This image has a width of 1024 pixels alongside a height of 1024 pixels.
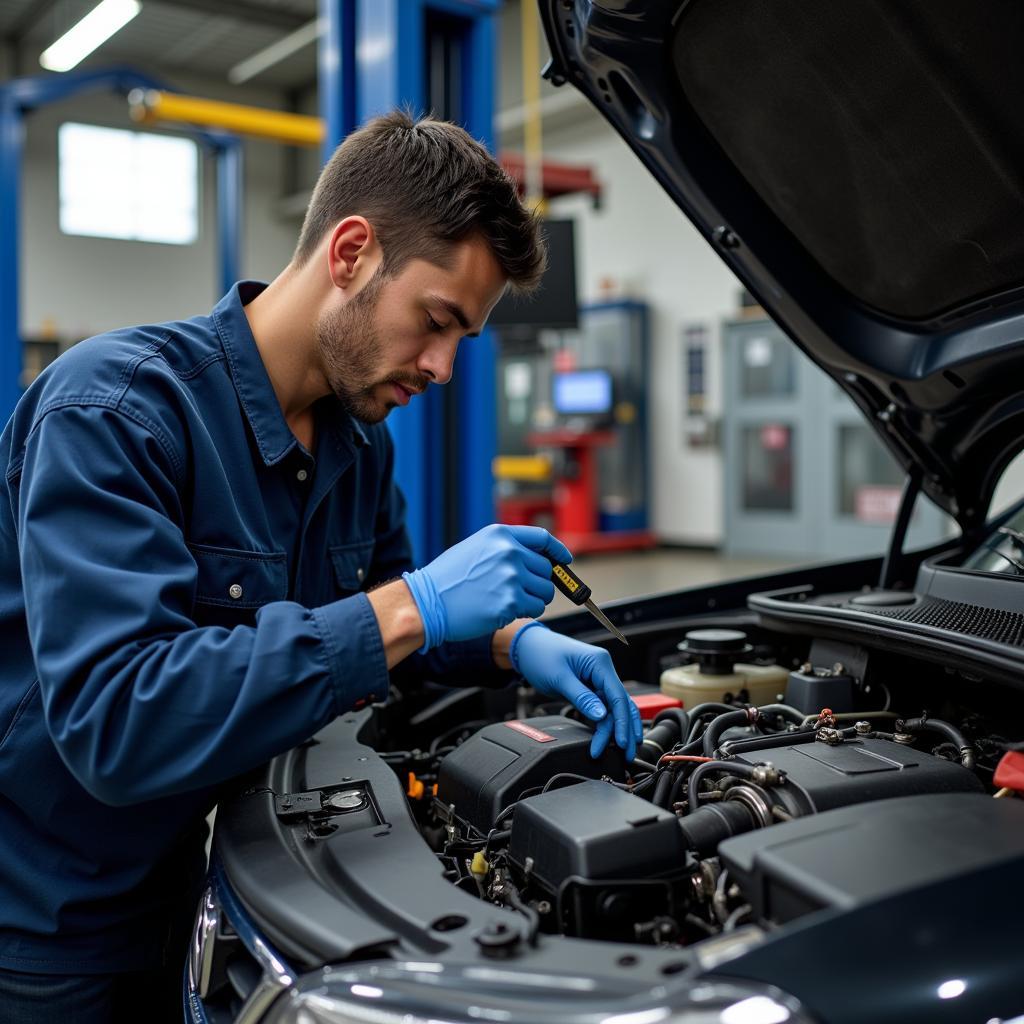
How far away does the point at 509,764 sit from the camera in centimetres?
123

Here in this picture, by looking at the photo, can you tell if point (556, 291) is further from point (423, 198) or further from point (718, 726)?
point (718, 726)

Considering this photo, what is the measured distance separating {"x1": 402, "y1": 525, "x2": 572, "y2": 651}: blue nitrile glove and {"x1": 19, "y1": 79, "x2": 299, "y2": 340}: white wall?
33.2 feet

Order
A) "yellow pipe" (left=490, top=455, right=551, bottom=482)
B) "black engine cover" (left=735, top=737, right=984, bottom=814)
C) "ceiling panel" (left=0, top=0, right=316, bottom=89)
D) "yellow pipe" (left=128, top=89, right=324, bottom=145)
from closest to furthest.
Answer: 1. "black engine cover" (left=735, top=737, right=984, bottom=814)
2. "yellow pipe" (left=128, top=89, right=324, bottom=145)
3. "yellow pipe" (left=490, top=455, right=551, bottom=482)
4. "ceiling panel" (left=0, top=0, right=316, bottom=89)

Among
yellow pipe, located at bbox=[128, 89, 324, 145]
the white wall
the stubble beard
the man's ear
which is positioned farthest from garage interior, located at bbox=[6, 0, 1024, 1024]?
the white wall

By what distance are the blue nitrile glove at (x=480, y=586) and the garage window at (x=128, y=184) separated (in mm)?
11169

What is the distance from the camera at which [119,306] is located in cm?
1130

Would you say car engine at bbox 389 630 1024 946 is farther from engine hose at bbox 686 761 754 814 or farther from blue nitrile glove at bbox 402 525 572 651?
blue nitrile glove at bbox 402 525 572 651

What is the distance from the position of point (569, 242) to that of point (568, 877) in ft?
8.77

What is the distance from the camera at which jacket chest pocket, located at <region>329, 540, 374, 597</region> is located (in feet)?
5.08

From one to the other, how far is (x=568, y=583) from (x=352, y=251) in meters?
0.52

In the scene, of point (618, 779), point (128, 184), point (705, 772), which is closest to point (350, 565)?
point (618, 779)

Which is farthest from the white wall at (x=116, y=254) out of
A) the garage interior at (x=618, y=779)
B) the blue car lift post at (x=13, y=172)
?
the garage interior at (x=618, y=779)

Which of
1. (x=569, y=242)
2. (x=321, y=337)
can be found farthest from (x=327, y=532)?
(x=569, y=242)

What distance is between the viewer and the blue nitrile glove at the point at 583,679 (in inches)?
51.3
